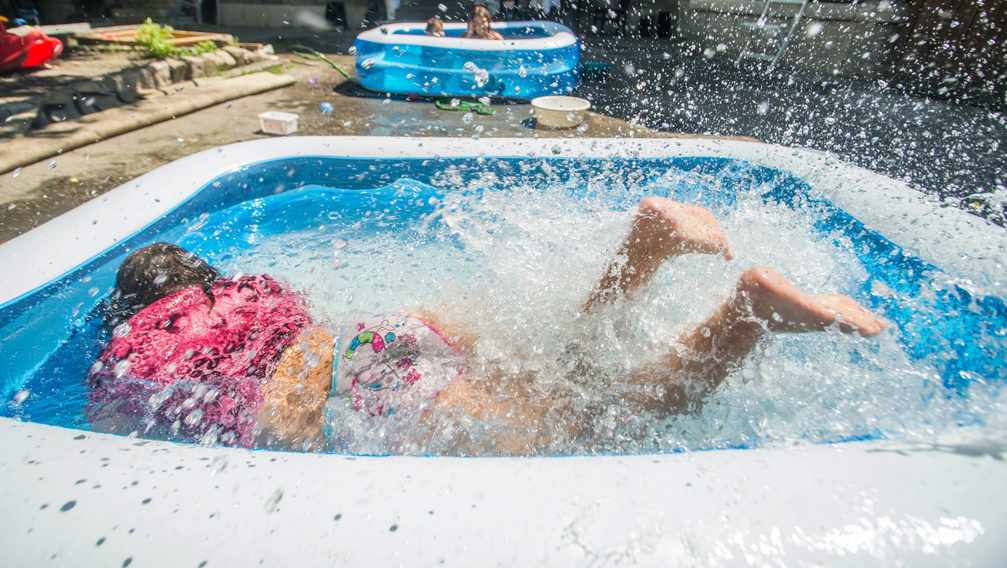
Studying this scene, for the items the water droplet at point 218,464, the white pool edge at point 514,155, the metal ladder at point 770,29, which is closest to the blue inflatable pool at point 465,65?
the white pool edge at point 514,155

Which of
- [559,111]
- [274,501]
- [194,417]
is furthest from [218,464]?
[559,111]

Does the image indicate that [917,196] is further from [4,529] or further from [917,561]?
[4,529]

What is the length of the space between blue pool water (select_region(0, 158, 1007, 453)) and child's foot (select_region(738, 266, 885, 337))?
30 cm

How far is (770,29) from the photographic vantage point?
8602 millimetres

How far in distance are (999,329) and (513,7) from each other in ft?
45.1

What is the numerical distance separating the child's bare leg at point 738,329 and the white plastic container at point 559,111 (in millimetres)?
3797

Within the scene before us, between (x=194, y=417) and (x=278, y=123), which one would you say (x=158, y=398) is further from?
(x=278, y=123)

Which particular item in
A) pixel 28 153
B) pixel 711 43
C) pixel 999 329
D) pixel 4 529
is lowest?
pixel 28 153

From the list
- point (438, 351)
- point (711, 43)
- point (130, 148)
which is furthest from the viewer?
point (711, 43)

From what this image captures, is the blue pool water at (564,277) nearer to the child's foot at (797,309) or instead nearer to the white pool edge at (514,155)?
the white pool edge at (514,155)

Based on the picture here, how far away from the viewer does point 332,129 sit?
16.2 ft

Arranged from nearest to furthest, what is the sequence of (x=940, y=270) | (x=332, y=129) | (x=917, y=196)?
1. (x=940, y=270)
2. (x=917, y=196)
3. (x=332, y=129)

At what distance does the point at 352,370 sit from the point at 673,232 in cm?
124

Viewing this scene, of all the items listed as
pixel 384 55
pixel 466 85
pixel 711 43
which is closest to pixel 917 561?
pixel 466 85
